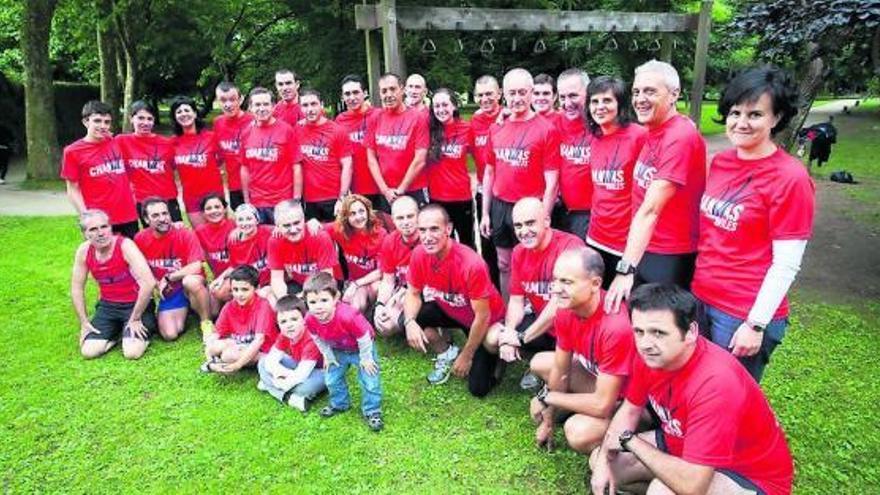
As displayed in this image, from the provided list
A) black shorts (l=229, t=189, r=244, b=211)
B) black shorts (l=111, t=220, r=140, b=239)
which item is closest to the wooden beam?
black shorts (l=229, t=189, r=244, b=211)

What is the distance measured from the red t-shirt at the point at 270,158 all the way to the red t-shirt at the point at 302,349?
213 cm

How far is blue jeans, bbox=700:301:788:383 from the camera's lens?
120 inches

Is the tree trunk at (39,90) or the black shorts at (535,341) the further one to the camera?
the tree trunk at (39,90)

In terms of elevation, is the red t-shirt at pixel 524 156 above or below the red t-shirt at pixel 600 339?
above

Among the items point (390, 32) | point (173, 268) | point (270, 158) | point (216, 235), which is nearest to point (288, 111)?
point (270, 158)

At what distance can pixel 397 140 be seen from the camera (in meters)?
6.01

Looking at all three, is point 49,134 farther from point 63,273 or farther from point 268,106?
point 268,106

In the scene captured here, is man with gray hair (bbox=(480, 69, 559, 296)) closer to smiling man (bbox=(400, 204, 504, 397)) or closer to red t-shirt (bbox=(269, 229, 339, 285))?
smiling man (bbox=(400, 204, 504, 397))

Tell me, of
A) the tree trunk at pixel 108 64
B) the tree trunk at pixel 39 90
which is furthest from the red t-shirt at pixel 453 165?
the tree trunk at pixel 108 64

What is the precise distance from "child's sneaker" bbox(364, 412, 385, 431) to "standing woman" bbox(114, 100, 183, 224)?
3.62m

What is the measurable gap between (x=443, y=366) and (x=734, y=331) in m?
2.44

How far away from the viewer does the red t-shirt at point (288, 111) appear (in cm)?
716

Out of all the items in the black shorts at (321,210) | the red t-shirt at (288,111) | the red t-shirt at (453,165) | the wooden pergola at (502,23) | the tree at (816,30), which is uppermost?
the wooden pergola at (502,23)

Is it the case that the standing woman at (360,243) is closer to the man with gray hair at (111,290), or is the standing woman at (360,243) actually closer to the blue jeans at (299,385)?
the blue jeans at (299,385)
